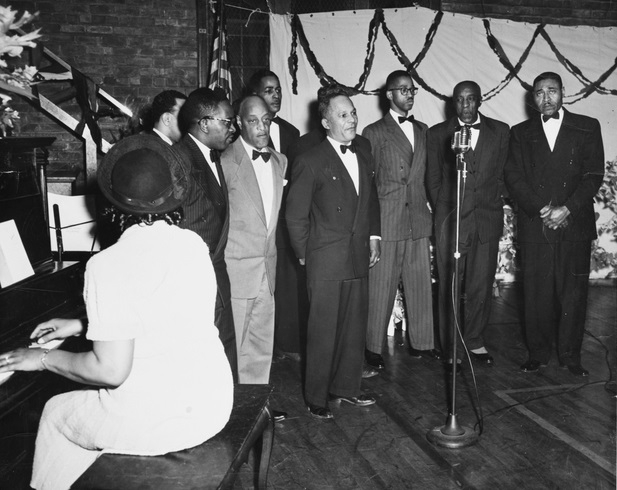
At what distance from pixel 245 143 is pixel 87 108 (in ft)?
8.54

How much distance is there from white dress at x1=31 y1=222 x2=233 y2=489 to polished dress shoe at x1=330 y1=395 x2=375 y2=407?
1.92m

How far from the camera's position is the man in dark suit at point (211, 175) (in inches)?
130

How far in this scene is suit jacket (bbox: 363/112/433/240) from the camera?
4.90 metres

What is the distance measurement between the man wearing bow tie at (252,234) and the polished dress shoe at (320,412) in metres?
0.38

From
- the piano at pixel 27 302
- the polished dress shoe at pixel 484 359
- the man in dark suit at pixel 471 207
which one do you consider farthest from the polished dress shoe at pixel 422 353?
the piano at pixel 27 302

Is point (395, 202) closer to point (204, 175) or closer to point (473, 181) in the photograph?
point (473, 181)

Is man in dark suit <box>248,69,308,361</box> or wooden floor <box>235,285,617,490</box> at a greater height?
man in dark suit <box>248,69,308,361</box>

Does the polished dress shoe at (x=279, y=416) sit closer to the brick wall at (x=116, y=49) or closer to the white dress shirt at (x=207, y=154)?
the white dress shirt at (x=207, y=154)

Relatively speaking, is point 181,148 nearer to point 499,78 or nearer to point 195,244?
point 195,244

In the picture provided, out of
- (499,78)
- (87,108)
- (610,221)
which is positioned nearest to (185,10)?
(87,108)

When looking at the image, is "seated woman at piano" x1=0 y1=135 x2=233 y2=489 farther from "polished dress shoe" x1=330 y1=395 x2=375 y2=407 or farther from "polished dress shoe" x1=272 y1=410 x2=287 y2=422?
"polished dress shoe" x1=330 y1=395 x2=375 y2=407

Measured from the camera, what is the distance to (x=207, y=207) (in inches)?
131

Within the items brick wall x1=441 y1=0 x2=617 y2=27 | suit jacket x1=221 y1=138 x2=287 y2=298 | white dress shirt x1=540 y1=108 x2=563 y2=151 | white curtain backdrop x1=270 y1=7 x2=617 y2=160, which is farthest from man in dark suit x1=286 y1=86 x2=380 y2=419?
brick wall x1=441 y1=0 x2=617 y2=27

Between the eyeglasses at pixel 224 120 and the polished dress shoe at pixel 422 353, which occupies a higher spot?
the eyeglasses at pixel 224 120
